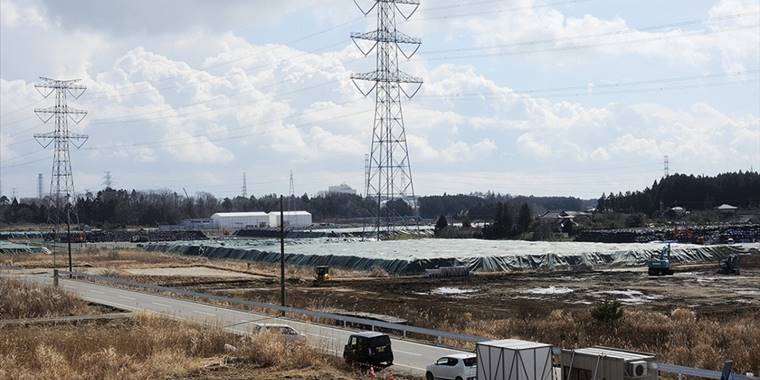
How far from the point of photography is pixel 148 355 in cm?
2917

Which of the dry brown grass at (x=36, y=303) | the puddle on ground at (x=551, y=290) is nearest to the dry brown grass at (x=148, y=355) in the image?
the dry brown grass at (x=36, y=303)

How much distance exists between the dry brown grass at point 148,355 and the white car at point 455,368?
312 cm

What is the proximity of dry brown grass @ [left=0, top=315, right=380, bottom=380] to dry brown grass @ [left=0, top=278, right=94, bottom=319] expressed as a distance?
Result: 9.67 metres

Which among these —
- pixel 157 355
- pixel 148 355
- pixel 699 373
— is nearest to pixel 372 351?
pixel 157 355

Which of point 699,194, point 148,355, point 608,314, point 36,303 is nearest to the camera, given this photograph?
point 148,355

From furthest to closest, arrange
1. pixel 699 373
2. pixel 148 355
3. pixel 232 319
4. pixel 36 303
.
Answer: pixel 36 303
pixel 232 319
pixel 148 355
pixel 699 373

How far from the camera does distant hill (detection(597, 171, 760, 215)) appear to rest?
621ft

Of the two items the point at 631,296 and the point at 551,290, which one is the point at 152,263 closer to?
the point at 551,290

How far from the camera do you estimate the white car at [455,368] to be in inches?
958

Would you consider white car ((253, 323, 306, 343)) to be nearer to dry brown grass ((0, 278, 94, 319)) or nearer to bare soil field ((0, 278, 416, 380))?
bare soil field ((0, 278, 416, 380))

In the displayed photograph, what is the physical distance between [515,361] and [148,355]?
46.1 ft

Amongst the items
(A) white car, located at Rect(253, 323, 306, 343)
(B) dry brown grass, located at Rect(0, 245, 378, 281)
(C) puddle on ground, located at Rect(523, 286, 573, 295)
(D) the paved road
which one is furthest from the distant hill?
(A) white car, located at Rect(253, 323, 306, 343)

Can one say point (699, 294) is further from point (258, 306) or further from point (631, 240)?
point (631, 240)

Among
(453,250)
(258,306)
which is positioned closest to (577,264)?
(453,250)
